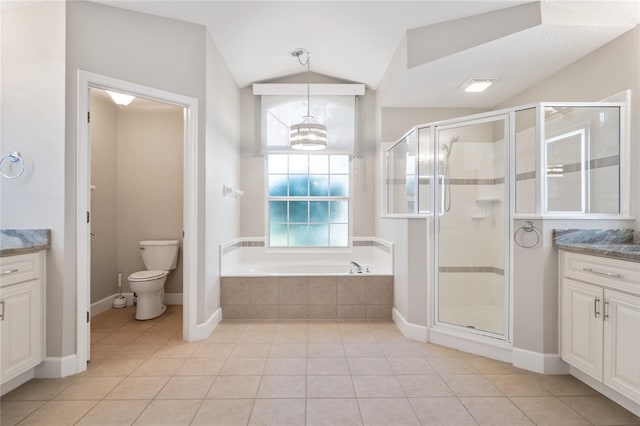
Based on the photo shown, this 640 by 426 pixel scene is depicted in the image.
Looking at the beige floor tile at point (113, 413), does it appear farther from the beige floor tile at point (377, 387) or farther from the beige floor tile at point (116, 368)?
the beige floor tile at point (377, 387)

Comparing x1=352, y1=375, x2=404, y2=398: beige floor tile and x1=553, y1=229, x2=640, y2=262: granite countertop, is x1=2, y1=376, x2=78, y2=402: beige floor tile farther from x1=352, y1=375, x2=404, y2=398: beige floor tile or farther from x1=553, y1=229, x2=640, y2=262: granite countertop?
x1=553, y1=229, x2=640, y2=262: granite countertop

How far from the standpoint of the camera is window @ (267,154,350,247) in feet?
14.1

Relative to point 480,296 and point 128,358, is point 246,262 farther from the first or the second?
point 480,296

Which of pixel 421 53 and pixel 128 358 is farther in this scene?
pixel 421 53

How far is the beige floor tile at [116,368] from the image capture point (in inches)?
87.2

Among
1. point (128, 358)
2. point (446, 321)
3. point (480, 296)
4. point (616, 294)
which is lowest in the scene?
point (128, 358)

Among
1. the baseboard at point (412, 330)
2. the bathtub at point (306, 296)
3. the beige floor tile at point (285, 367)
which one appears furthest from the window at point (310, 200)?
the beige floor tile at point (285, 367)

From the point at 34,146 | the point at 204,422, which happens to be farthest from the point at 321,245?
the point at 34,146

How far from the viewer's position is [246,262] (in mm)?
4184

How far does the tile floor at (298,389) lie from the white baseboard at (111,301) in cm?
84

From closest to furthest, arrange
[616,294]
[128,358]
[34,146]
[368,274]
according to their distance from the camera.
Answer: [616,294], [34,146], [128,358], [368,274]

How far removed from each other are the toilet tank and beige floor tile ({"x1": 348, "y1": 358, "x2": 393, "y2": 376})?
244 centimetres

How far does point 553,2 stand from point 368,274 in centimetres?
267

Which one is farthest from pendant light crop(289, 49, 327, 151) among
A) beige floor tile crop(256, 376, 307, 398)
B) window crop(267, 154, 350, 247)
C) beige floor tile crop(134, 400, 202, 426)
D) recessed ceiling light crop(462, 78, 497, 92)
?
beige floor tile crop(134, 400, 202, 426)
